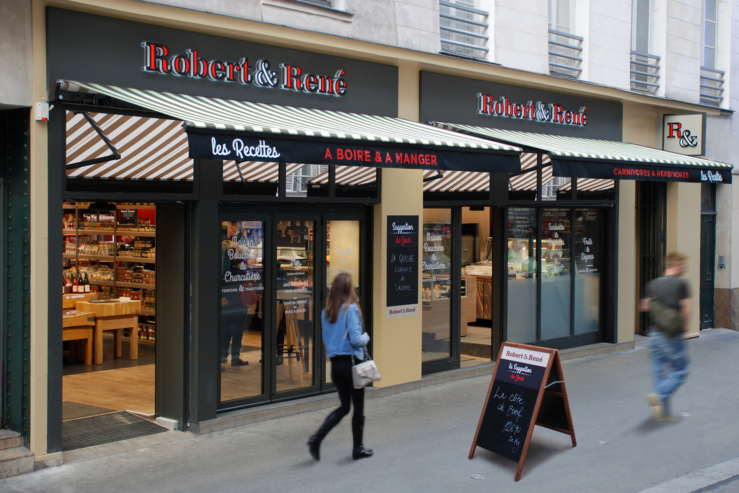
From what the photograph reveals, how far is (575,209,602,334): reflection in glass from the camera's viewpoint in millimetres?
12586

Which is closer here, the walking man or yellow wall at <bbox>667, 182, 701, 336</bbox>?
the walking man

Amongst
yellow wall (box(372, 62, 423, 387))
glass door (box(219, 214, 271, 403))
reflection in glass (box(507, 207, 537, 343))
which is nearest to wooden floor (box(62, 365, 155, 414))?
glass door (box(219, 214, 271, 403))

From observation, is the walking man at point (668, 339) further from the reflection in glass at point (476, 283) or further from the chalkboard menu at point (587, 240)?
the chalkboard menu at point (587, 240)

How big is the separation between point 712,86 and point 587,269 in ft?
19.3

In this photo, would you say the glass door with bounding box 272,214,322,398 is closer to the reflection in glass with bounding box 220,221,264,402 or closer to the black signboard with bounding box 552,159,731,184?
the reflection in glass with bounding box 220,221,264,402

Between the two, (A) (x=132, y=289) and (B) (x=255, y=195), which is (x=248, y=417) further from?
(A) (x=132, y=289)

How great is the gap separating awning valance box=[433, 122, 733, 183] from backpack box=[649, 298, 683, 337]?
2.46 metres

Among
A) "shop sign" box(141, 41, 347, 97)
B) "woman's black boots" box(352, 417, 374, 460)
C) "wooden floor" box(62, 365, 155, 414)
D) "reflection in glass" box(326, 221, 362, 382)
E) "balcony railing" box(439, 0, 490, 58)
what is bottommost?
"wooden floor" box(62, 365, 155, 414)

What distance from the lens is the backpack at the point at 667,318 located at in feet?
23.8

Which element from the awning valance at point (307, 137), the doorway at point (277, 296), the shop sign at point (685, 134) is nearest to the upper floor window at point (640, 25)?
the shop sign at point (685, 134)

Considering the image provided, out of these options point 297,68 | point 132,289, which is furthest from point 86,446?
point 132,289

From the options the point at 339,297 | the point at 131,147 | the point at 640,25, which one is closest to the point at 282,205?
the point at 131,147

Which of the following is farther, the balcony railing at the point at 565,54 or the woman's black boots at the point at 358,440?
the balcony railing at the point at 565,54

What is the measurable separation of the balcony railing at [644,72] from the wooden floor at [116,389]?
10062 millimetres
